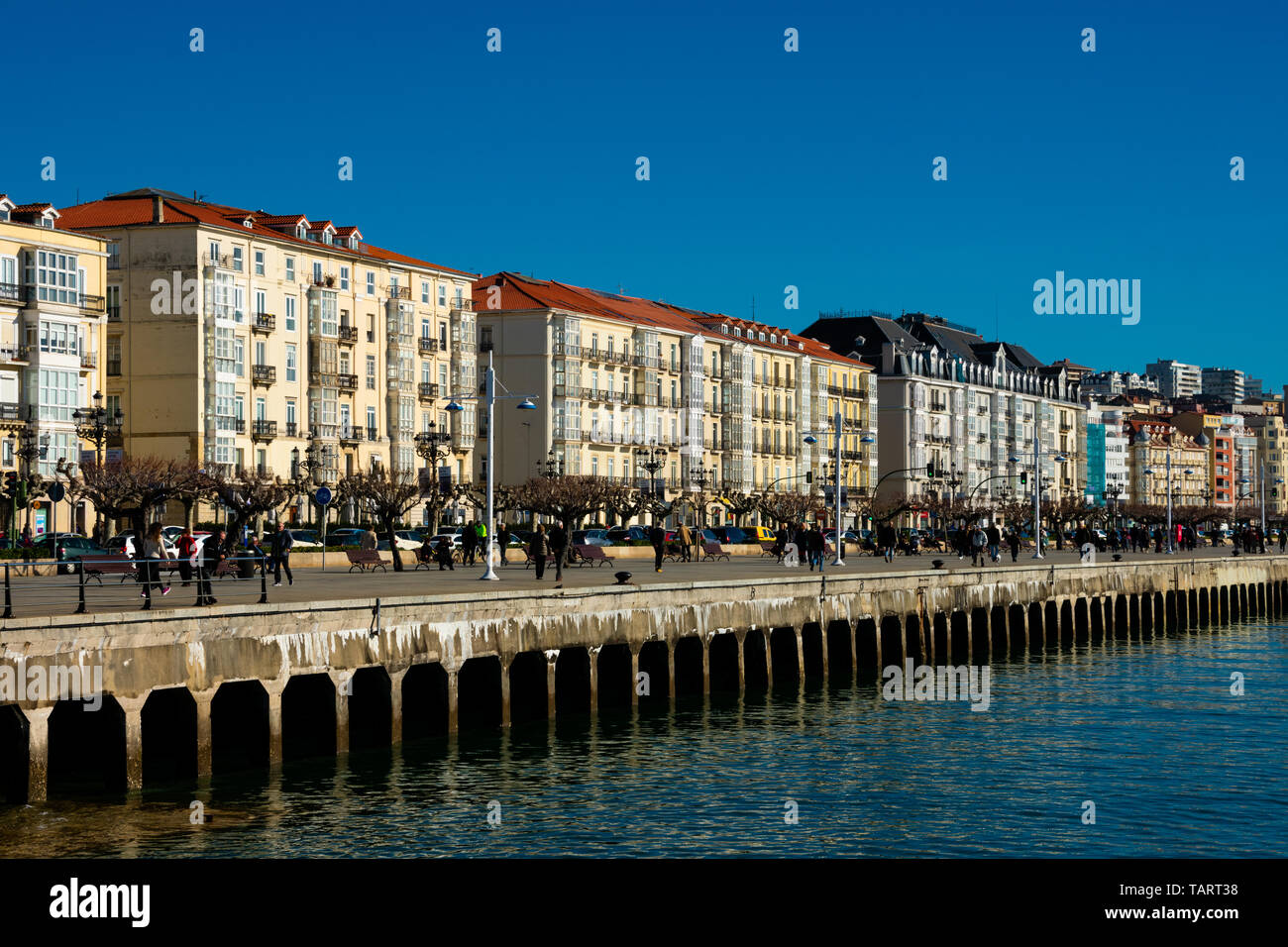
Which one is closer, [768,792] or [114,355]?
[768,792]

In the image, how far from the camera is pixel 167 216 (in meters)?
94.3

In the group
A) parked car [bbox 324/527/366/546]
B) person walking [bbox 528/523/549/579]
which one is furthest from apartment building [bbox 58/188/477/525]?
person walking [bbox 528/523/549/579]

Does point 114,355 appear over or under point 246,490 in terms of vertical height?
over

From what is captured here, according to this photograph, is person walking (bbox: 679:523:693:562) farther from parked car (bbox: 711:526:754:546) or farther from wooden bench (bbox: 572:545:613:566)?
parked car (bbox: 711:526:754:546)

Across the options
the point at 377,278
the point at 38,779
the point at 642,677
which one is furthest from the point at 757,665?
the point at 377,278

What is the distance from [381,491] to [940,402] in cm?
10384

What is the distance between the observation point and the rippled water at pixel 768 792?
75.9ft

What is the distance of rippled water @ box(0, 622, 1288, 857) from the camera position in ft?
75.9

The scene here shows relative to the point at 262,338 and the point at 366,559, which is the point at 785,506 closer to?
the point at 262,338

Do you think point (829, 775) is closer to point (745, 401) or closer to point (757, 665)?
point (757, 665)

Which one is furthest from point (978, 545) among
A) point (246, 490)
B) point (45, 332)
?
point (45, 332)
